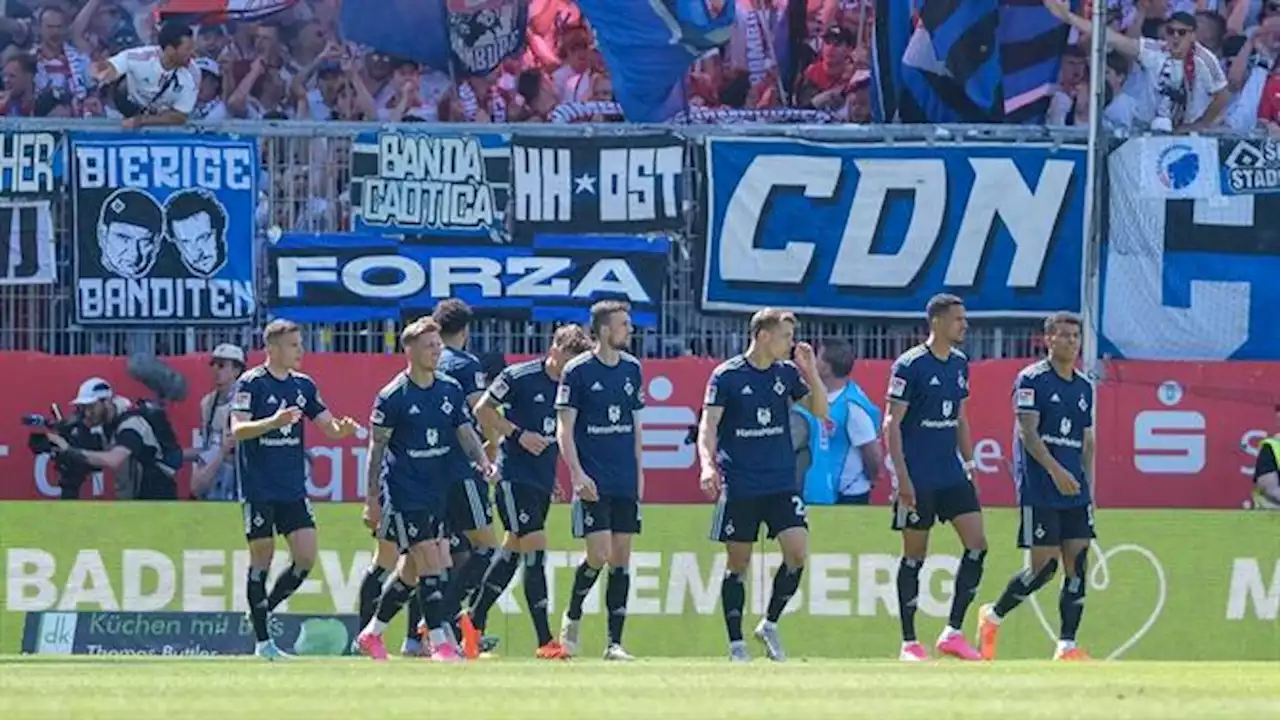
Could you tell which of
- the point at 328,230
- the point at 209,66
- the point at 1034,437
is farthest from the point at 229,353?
the point at 1034,437

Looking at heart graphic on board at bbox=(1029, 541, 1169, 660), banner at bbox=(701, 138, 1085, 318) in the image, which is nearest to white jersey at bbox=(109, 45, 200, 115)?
banner at bbox=(701, 138, 1085, 318)

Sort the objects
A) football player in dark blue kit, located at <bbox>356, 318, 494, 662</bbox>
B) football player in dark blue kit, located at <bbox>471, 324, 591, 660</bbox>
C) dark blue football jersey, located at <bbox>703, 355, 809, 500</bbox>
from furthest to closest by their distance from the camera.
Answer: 1. football player in dark blue kit, located at <bbox>471, 324, 591, 660</bbox>
2. dark blue football jersey, located at <bbox>703, 355, 809, 500</bbox>
3. football player in dark blue kit, located at <bbox>356, 318, 494, 662</bbox>

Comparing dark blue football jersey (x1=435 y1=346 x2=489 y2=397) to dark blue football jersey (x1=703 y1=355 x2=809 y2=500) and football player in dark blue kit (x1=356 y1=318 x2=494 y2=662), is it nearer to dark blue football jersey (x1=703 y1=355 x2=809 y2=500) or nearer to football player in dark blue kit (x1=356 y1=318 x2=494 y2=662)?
football player in dark blue kit (x1=356 y1=318 x2=494 y2=662)

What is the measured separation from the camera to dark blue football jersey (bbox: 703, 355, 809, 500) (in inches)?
722

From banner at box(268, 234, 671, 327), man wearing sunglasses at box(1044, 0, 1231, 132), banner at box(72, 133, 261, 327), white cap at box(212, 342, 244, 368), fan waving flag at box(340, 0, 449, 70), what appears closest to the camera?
white cap at box(212, 342, 244, 368)

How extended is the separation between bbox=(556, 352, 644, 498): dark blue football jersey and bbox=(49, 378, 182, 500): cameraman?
4.10m

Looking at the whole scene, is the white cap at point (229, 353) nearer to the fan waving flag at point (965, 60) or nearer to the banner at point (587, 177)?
the banner at point (587, 177)

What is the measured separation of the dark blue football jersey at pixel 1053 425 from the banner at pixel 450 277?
3754 mm

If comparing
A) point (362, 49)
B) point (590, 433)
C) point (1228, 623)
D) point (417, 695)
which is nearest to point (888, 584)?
point (1228, 623)

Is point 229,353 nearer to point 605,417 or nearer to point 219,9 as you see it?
point 219,9

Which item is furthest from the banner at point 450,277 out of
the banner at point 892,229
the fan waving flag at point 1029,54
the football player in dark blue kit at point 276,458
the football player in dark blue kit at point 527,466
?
the fan waving flag at point 1029,54

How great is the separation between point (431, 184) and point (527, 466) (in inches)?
127

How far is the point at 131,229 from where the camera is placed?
21500 millimetres

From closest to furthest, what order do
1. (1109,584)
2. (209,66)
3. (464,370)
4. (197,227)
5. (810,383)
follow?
1. (810,383)
2. (464,370)
3. (197,227)
4. (1109,584)
5. (209,66)
